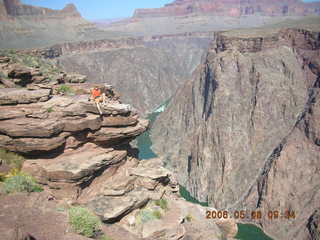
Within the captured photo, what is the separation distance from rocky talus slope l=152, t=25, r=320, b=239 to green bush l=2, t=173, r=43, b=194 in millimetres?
50940

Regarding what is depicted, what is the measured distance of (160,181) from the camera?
24.2 meters

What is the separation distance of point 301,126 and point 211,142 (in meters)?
22.4

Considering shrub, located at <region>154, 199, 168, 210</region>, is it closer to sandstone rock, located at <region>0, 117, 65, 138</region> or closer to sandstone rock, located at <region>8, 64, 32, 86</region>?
sandstone rock, located at <region>0, 117, 65, 138</region>

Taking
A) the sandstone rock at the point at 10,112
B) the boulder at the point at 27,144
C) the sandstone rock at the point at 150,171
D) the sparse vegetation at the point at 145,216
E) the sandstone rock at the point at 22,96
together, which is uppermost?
the sandstone rock at the point at 22,96

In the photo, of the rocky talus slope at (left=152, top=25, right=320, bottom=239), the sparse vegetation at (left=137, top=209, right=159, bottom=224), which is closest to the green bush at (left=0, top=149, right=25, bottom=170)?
the sparse vegetation at (left=137, top=209, right=159, bottom=224)

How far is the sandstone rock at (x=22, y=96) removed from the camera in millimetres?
20272

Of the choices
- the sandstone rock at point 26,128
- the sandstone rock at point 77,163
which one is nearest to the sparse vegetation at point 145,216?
the sandstone rock at point 77,163

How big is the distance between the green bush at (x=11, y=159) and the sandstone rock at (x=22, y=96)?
3.10 meters

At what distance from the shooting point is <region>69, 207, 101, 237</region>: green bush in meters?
16.1

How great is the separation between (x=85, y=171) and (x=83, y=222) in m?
4.08

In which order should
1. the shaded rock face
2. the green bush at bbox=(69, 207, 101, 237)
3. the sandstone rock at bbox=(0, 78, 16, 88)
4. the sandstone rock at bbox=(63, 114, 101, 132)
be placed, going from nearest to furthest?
the green bush at bbox=(69, 207, 101, 237), the sandstone rock at bbox=(63, 114, 101, 132), the sandstone rock at bbox=(0, 78, 16, 88), the shaded rock face

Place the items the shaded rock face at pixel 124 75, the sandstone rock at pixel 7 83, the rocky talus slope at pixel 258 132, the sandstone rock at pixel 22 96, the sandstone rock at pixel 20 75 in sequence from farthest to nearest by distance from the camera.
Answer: the shaded rock face at pixel 124 75 → the rocky talus slope at pixel 258 132 → the sandstone rock at pixel 20 75 → the sandstone rock at pixel 7 83 → the sandstone rock at pixel 22 96

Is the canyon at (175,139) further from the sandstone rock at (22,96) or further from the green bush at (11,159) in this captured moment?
the green bush at (11,159)

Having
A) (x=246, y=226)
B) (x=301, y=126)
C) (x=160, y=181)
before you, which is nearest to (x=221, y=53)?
(x=301, y=126)
